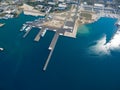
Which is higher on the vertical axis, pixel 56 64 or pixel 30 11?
pixel 30 11

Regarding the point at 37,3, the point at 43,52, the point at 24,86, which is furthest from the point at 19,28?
the point at 24,86

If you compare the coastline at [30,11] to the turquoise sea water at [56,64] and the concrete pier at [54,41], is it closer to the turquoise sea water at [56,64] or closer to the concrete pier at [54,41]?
the turquoise sea water at [56,64]

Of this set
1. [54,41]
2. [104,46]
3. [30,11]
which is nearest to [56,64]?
[54,41]

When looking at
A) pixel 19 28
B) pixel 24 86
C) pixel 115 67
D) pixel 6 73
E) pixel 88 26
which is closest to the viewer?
pixel 24 86

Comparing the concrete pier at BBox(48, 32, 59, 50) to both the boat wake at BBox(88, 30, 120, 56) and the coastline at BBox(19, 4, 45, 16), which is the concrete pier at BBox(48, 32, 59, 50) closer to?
the boat wake at BBox(88, 30, 120, 56)

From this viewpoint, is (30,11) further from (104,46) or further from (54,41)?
(104,46)

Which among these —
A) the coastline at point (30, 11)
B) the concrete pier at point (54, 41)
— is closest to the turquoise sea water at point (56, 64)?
the concrete pier at point (54, 41)

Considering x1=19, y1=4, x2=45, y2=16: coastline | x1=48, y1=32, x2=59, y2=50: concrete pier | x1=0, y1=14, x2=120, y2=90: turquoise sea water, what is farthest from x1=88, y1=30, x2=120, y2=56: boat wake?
x1=19, y1=4, x2=45, y2=16: coastline

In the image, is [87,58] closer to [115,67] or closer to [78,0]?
[115,67]
